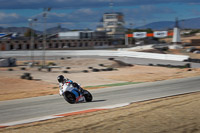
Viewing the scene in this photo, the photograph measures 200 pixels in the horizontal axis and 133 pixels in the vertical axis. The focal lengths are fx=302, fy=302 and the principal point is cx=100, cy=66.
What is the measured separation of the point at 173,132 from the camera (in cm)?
746

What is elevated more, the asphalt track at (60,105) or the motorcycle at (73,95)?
the motorcycle at (73,95)

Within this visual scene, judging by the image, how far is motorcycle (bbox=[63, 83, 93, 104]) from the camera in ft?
39.6

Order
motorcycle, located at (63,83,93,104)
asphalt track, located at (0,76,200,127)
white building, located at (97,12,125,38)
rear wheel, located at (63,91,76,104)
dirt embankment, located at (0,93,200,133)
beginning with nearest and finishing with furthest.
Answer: dirt embankment, located at (0,93,200,133)
asphalt track, located at (0,76,200,127)
motorcycle, located at (63,83,93,104)
rear wheel, located at (63,91,76,104)
white building, located at (97,12,125,38)

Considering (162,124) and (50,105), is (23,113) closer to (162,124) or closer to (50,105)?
(50,105)

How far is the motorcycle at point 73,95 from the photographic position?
39.6 feet

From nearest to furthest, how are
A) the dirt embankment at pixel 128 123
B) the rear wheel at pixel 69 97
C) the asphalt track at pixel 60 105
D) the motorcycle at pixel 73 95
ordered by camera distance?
the dirt embankment at pixel 128 123
the asphalt track at pixel 60 105
the motorcycle at pixel 73 95
the rear wheel at pixel 69 97

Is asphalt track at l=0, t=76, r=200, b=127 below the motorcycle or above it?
below

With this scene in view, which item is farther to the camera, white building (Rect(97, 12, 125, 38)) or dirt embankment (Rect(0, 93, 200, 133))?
white building (Rect(97, 12, 125, 38))

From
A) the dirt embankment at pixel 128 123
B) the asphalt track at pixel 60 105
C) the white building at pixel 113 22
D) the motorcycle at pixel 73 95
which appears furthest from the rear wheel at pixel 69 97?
the white building at pixel 113 22

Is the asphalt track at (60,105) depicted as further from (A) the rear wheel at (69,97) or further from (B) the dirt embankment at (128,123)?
(B) the dirt embankment at (128,123)

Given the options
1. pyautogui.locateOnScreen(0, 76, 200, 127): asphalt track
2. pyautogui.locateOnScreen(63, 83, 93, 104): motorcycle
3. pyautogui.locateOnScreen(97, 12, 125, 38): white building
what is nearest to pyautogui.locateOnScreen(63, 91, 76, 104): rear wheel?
pyautogui.locateOnScreen(63, 83, 93, 104): motorcycle

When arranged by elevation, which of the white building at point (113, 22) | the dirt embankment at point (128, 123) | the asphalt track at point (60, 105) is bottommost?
the asphalt track at point (60, 105)

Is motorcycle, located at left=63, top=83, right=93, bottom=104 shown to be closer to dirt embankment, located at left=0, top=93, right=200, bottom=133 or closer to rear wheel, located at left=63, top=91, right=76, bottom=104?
rear wheel, located at left=63, top=91, right=76, bottom=104

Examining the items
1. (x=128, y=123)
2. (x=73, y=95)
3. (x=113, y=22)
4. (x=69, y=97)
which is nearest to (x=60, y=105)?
(x=69, y=97)
